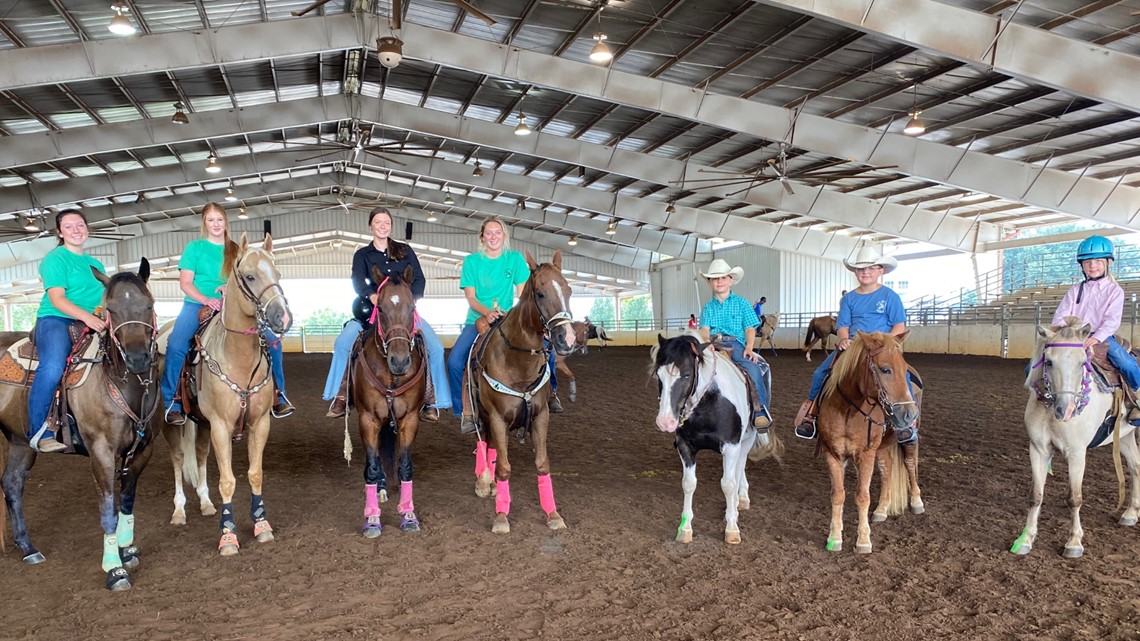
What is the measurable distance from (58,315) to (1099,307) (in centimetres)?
671

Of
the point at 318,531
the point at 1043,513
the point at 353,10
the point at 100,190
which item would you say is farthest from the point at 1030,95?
the point at 100,190

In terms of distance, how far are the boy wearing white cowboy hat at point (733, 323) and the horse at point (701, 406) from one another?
0.37 metres

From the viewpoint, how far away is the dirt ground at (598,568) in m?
3.48

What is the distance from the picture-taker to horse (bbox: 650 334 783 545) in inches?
170

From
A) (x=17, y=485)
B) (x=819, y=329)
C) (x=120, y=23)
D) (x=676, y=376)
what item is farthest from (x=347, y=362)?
(x=819, y=329)

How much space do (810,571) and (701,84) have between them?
12.0 m

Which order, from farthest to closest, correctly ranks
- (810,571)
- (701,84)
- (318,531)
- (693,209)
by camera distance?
(693,209), (701,84), (318,531), (810,571)

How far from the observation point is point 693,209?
1043 inches

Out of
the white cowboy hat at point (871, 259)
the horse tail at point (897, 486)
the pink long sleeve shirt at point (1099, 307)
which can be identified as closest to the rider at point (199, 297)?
the white cowboy hat at point (871, 259)

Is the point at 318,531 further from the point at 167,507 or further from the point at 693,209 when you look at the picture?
the point at 693,209

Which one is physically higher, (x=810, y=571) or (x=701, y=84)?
(x=701, y=84)

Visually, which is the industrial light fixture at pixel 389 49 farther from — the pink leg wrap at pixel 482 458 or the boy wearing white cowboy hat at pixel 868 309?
the boy wearing white cowboy hat at pixel 868 309

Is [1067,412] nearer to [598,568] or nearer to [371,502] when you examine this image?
[598,568]

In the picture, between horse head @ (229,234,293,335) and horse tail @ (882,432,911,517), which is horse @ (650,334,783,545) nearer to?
horse tail @ (882,432,911,517)
